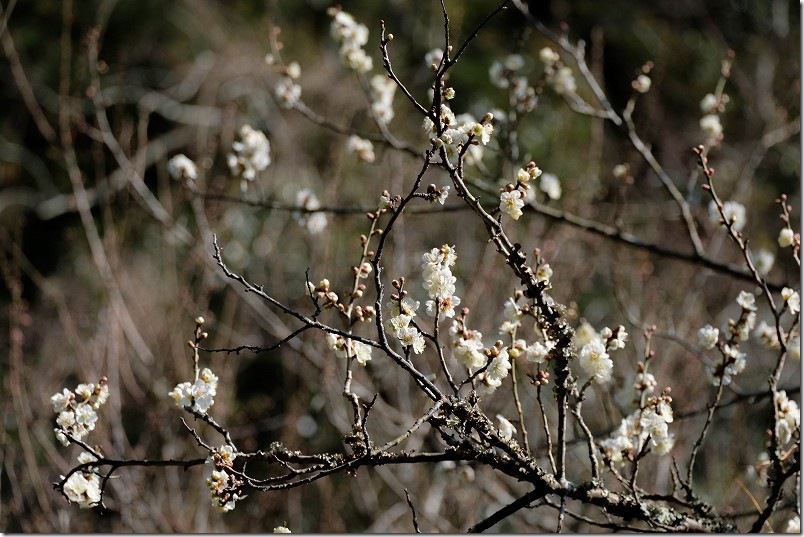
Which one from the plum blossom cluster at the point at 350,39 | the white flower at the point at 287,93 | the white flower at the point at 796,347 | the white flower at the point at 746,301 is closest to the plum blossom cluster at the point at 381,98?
the plum blossom cluster at the point at 350,39

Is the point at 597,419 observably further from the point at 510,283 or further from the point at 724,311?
the point at 724,311

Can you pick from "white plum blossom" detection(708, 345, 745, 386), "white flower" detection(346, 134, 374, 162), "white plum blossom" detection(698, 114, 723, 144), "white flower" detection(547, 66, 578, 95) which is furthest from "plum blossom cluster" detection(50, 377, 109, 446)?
"white plum blossom" detection(698, 114, 723, 144)

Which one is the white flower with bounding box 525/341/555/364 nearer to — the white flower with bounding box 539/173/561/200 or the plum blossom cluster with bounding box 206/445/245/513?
the plum blossom cluster with bounding box 206/445/245/513

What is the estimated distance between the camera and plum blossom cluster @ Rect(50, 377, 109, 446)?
4.35 feet

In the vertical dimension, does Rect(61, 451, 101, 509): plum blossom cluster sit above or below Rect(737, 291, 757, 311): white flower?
below

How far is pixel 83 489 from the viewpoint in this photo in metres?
1.37

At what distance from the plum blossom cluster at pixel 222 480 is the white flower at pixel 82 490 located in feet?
0.92

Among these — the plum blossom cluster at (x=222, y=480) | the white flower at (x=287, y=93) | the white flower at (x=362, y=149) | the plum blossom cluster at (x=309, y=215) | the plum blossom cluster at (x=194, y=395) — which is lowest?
the plum blossom cluster at (x=222, y=480)

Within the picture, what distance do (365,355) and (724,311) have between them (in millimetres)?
3337

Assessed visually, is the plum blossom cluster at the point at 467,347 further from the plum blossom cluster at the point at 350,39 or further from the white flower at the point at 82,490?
the plum blossom cluster at the point at 350,39

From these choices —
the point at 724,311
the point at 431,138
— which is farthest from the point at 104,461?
the point at 724,311

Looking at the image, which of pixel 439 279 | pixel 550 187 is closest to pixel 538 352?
pixel 439 279

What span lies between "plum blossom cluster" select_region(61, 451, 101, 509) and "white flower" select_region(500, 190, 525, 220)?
85cm

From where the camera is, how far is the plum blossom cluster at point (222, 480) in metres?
1.21
